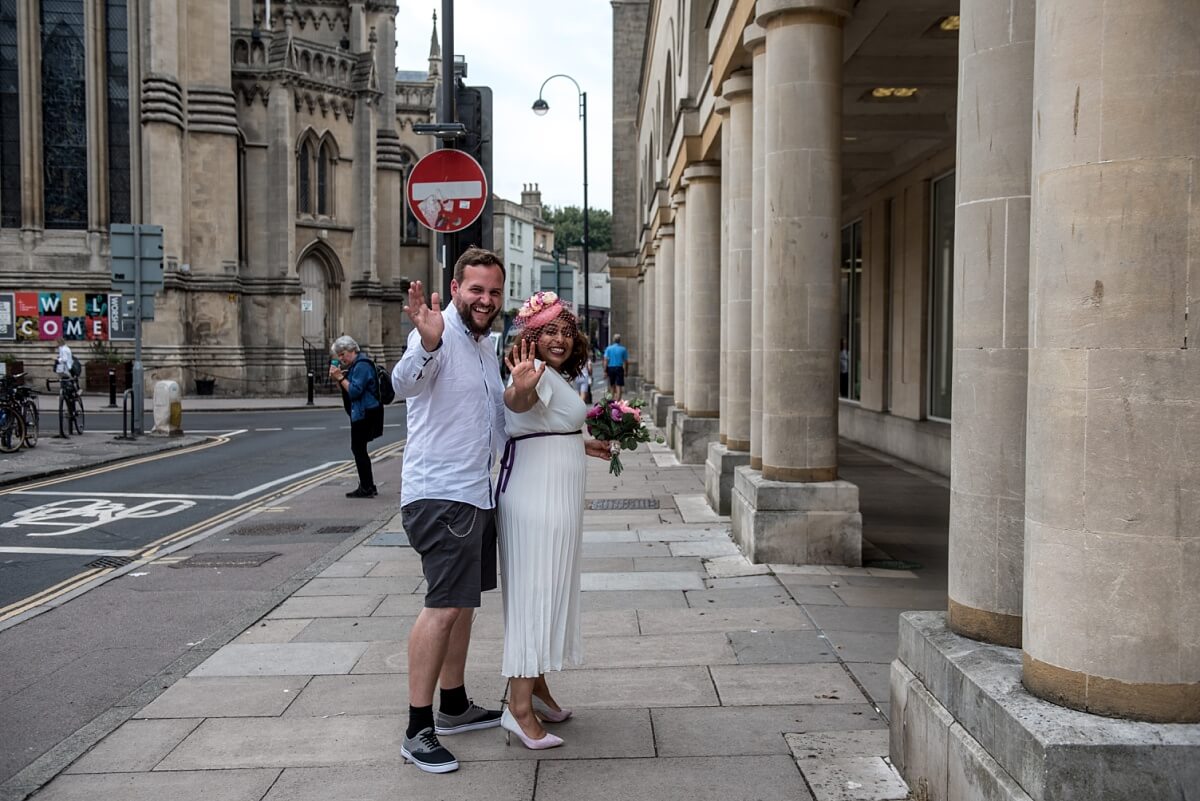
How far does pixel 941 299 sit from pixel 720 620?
9722 mm

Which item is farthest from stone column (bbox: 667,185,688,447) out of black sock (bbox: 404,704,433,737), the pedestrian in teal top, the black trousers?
black sock (bbox: 404,704,433,737)

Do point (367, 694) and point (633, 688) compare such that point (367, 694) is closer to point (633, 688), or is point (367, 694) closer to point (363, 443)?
point (633, 688)

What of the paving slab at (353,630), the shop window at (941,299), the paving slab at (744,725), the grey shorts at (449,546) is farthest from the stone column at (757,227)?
the shop window at (941,299)

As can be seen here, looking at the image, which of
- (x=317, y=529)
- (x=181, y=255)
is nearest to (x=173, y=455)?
Answer: (x=317, y=529)

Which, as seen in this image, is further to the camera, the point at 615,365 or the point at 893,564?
the point at 615,365

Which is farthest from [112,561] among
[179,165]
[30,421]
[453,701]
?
[179,165]

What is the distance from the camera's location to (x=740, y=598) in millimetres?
7078

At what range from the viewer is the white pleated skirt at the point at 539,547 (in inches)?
171

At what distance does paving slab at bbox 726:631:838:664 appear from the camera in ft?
18.5

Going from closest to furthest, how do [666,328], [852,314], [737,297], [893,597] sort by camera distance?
[893,597] → [737,297] → [852,314] → [666,328]

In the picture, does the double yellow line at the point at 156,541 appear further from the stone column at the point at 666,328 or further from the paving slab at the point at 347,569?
the stone column at the point at 666,328

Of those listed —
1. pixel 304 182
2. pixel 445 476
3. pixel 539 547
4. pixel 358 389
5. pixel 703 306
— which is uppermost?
pixel 304 182

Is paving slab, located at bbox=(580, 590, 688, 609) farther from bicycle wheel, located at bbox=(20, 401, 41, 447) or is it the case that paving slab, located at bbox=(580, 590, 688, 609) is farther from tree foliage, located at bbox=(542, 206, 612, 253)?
tree foliage, located at bbox=(542, 206, 612, 253)

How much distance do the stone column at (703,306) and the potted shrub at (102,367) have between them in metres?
26.4
